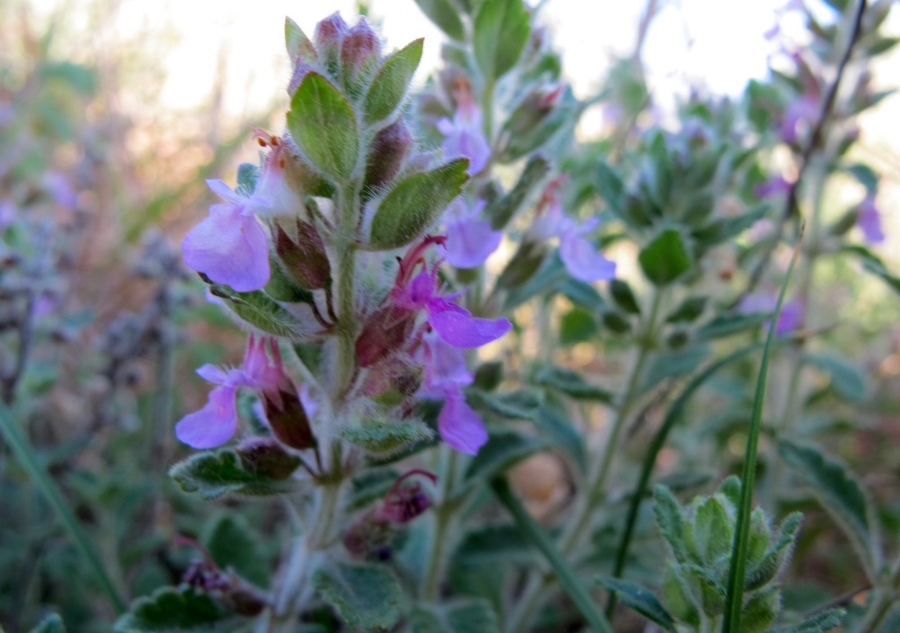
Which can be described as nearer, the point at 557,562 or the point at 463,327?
the point at 463,327

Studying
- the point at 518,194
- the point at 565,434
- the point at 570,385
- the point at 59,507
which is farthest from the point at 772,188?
the point at 59,507

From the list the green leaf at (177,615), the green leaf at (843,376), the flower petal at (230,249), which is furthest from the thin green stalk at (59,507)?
the green leaf at (843,376)

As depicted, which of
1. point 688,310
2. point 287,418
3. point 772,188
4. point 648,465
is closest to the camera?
point 287,418

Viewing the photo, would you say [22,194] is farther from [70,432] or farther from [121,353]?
[121,353]

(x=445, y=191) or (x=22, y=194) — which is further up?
(x=22, y=194)

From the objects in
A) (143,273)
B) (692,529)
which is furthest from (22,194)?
(692,529)

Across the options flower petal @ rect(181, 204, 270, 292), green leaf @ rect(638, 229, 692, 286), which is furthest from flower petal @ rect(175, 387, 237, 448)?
green leaf @ rect(638, 229, 692, 286)

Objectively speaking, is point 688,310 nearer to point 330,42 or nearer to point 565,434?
point 565,434
